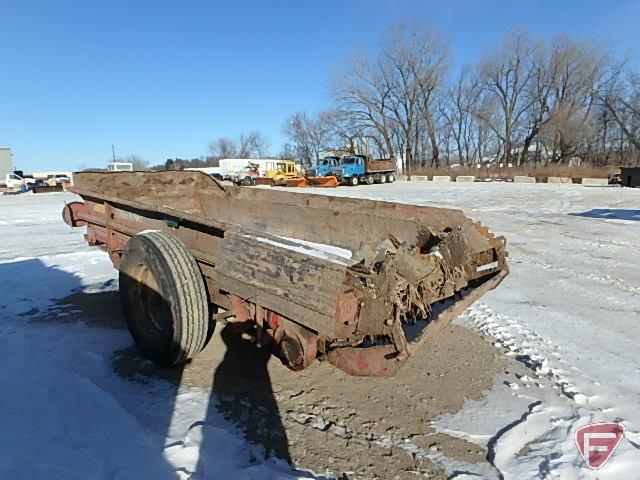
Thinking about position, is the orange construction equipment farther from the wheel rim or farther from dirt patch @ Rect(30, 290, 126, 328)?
the wheel rim

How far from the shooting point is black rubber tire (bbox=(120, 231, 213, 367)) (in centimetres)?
283

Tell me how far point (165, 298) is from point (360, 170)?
3247 centimetres

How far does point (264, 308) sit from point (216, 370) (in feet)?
3.36

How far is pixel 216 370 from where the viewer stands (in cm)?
321

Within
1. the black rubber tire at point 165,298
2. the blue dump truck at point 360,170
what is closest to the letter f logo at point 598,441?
the black rubber tire at point 165,298

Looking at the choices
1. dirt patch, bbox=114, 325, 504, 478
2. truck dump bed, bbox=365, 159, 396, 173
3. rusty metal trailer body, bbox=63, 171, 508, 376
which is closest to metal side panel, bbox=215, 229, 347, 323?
rusty metal trailer body, bbox=63, 171, 508, 376

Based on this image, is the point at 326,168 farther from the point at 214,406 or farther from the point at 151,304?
the point at 214,406

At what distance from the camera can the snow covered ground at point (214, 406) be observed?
7.23 feet

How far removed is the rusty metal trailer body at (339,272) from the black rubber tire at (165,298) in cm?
3

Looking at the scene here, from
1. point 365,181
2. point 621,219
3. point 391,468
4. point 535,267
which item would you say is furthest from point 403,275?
point 365,181

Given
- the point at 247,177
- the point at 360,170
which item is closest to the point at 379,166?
the point at 360,170

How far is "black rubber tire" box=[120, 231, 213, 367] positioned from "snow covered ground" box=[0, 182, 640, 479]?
0.29 m

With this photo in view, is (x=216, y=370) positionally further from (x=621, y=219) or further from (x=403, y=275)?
(x=621, y=219)

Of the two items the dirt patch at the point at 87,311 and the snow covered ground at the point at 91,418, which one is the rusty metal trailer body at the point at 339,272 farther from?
the dirt patch at the point at 87,311
